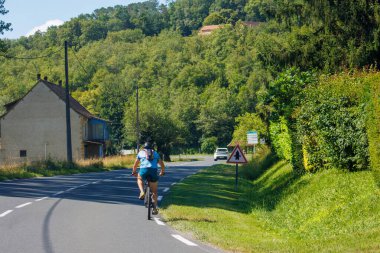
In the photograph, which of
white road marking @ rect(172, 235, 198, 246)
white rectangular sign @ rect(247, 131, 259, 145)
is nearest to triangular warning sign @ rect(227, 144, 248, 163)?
white road marking @ rect(172, 235, 198, 246)

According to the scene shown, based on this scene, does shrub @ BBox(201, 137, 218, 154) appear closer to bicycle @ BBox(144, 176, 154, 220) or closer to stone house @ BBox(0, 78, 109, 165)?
stone house @ BBox(0, 78, 109, 165)

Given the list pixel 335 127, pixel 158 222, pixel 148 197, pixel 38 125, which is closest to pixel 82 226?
pixel 158 222

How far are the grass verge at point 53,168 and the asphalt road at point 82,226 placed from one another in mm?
12289

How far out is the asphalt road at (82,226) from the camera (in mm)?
10570

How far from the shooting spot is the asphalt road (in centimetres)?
1057

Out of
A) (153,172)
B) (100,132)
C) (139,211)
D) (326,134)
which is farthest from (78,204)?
(100,132)

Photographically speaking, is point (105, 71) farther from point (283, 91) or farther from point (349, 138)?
point (349, 138)

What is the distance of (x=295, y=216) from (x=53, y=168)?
27.8m

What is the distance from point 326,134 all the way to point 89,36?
546 ft

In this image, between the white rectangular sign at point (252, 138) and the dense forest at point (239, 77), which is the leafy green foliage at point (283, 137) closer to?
the dense forest at point (239, 77)

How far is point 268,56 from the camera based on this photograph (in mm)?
32562

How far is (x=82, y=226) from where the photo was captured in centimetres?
1338

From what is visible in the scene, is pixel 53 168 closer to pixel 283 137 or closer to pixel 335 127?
pixel 283 137

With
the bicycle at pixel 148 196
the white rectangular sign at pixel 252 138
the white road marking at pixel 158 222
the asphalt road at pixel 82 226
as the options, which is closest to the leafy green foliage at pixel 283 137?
the asphalt road at pixel 82 226
